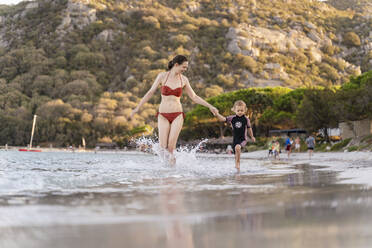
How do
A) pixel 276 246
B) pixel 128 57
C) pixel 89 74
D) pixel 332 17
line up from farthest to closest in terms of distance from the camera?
pixel 332 17, pixel 128 57, pixel 89 74, pixel 276 246

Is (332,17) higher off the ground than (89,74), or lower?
higher

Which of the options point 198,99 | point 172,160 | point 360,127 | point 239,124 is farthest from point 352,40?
point 172,160

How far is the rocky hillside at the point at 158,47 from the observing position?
98.8 m

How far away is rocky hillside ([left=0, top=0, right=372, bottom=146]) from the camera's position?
324 feet

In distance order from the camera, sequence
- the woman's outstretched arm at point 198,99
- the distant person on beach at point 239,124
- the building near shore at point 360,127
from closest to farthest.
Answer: the woman's outstretched arm at point 198,99 < the distant person on beach at point 239,124 < the building near shore at point 360,127

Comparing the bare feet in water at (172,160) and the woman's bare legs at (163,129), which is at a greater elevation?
the woman's bare legs at (163,129)

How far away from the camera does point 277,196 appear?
310 centimetres

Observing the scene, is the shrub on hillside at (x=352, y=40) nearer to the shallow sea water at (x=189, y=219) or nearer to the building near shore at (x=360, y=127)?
the building near shore at (x=360, y=127)

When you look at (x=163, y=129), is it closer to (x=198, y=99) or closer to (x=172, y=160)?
(x=172, y=160)

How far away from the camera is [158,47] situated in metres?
117

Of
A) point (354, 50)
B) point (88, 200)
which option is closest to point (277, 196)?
point (88, 200)

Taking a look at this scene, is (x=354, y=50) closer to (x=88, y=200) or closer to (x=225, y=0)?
(x=225, y=0)

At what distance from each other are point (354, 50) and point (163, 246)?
438 feet

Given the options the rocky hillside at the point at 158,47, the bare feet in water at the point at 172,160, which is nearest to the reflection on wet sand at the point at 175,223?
the bare feet in water at the point at 172,160
